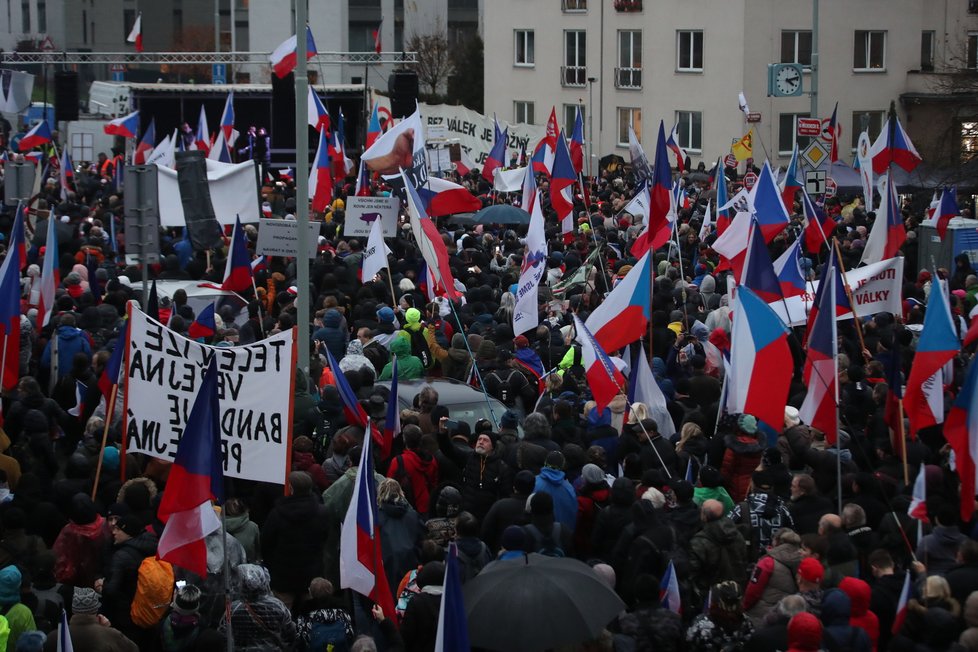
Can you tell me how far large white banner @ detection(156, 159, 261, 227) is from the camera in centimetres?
2039

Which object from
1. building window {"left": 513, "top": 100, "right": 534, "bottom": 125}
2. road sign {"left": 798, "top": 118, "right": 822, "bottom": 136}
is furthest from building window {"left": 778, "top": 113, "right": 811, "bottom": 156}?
road sign {"left": 798, "top": 118, "right": 822, "bottom": 136}

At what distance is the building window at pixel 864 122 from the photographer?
4344 centimetres

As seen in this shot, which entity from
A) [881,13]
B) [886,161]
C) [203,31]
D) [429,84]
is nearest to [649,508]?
[886,161]

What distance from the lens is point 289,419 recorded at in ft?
29.5

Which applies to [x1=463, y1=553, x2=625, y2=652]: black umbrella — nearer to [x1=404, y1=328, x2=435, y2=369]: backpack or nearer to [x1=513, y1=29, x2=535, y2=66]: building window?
[x1=404, y1=328, x2=435, y2=369]: backpack

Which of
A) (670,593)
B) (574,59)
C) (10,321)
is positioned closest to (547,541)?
(670,593)

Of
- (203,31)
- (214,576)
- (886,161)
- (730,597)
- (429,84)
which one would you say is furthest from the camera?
(203,31)

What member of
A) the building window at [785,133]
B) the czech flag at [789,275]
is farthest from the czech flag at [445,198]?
the building window at [785,133]

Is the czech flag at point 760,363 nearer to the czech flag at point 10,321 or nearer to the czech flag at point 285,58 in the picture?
the czech flag at point 10,321

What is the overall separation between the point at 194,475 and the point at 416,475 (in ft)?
9.01

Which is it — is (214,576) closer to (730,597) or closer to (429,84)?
(730,597)

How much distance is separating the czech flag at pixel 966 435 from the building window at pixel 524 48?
4129 centimetres

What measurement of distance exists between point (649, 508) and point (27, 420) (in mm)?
4833

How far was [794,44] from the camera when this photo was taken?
4272cm
